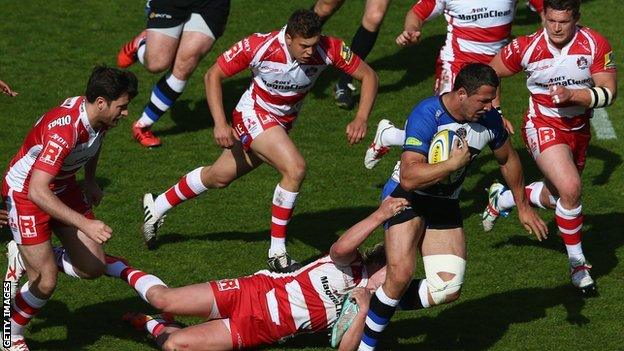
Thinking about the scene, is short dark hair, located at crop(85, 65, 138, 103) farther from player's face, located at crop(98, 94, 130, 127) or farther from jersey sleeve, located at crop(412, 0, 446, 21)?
jersey sleeve, located at crop(412, 0, 446, 21)

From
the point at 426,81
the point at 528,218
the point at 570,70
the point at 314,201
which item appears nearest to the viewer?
the point at 528,218

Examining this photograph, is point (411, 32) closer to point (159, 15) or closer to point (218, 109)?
point (218, 109)

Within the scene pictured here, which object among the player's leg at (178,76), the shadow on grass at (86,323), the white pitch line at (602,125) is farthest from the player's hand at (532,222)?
the player's leg at (178,76)

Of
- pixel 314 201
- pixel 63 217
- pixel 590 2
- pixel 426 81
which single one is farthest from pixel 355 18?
pixel 63 217

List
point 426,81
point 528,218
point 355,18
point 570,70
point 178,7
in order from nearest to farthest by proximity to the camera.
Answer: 1. point 528,218
2. point 570,70
3. point 178,7
4. point 426,81
5. point 355,18

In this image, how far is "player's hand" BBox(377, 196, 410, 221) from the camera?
9328 mm

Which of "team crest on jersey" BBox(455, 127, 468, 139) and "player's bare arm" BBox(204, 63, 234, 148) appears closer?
"team crest on jersey" BBox(455, 127, 468, 139)

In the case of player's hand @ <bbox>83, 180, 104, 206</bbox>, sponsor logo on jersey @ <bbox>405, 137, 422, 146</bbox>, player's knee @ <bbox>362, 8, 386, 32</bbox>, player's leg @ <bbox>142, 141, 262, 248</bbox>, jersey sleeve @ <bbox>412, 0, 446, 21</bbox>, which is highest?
sponsor logo on jersey @ <bbox>405, 137, 422, 146</bbox>

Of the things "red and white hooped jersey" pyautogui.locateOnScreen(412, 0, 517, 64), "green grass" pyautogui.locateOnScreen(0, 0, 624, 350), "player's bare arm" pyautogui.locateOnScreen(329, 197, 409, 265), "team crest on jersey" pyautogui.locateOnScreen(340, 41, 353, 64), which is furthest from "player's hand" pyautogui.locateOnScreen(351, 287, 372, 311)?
"red and white hooped jersey" pyautogui.locateOnScreen(412, 0, 517, 64)

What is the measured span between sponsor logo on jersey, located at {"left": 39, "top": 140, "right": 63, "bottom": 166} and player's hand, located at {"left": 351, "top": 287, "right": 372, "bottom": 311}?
252cm

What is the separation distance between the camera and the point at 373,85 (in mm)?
11531

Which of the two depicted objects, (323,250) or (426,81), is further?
(426,81)

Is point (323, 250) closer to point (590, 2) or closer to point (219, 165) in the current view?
point (219, 165)

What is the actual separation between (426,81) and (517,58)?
434cm
